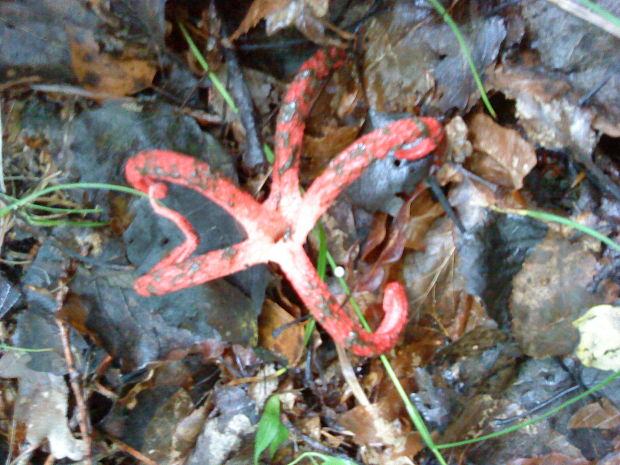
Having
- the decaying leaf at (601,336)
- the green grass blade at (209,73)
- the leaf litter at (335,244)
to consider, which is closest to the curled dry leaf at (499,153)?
the leaf litter at (335,244)

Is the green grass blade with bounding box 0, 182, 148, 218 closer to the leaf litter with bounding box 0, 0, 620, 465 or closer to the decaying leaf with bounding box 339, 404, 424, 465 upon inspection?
the leaf litter with bounding box 0, 0, 620, 465

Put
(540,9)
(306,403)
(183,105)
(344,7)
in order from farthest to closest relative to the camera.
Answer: (306,403), (183,105), (344,7), (540,9)

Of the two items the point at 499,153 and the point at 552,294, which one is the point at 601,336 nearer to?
the point at 552,294

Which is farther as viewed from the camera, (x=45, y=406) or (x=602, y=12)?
(x=45, y=406)

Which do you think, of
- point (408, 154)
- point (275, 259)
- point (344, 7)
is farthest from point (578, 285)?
point (344, 7)

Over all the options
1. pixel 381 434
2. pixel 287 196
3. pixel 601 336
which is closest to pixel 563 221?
pixel 601 336

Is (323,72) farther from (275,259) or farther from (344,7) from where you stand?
(275,259)

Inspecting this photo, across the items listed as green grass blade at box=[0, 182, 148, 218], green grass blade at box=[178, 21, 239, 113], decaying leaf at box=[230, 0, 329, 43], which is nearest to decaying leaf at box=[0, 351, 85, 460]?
green grass blade at box=[0, 182, 148, 218]
